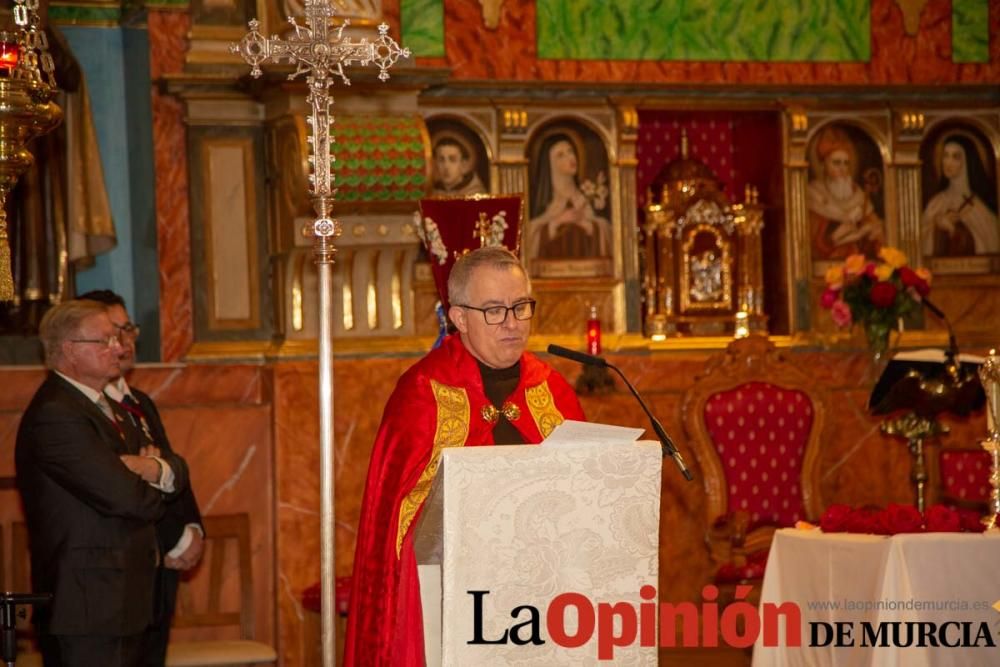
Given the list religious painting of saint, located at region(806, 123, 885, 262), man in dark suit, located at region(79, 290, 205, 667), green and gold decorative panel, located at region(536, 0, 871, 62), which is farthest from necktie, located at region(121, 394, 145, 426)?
religious painting of saint, located at region(806, 123, 885, 262)

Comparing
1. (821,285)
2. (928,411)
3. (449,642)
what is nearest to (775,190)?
(821,285)

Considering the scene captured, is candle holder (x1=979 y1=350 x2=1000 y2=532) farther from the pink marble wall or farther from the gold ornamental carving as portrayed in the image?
the pink marble wall

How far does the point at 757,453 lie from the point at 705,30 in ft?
7.96

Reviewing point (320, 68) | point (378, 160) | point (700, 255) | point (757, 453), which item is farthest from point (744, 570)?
point (320, 68)

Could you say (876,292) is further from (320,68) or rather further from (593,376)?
(320,68)

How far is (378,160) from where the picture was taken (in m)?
7.41

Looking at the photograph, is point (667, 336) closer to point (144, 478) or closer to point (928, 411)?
point (928, 411)

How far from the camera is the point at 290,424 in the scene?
7.57 m

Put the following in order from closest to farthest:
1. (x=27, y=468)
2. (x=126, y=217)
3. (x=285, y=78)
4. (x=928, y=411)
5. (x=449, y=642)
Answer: (x=449, y=642)
(x=27, y=468)
(x=928, y=411)
(x=285, y=78)
(x=126, y=217)

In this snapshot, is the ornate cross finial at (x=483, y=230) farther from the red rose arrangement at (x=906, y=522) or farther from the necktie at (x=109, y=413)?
the red rose arrangement at (x=906, y=522)

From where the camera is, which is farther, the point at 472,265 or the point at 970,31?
the point at 970,31

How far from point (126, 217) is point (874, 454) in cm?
406

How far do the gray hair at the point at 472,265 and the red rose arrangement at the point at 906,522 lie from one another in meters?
1.69

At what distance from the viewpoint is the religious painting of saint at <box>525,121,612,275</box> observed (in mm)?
8258
